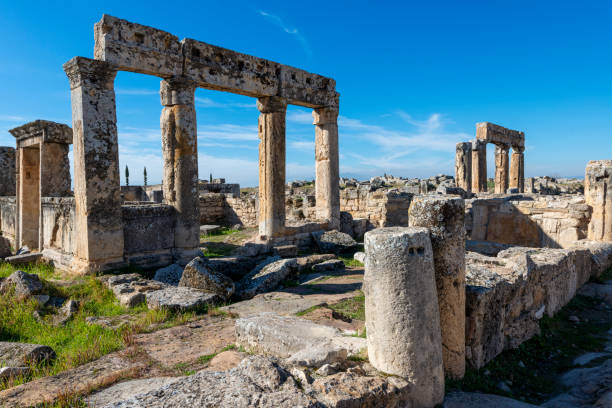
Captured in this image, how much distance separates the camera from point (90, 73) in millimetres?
7457

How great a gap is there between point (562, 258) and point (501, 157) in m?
19.8

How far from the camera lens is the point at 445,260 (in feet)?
12.2

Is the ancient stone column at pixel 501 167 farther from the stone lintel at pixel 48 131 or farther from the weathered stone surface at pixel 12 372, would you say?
the weathered stone surface at pixel 12 372

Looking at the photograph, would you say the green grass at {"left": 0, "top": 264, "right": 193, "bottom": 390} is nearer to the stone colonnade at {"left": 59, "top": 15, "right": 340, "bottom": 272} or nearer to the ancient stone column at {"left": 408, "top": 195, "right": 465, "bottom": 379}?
the stone colonnade at {"left": 59, "top": 15, "right": 340, "bottom": 272}

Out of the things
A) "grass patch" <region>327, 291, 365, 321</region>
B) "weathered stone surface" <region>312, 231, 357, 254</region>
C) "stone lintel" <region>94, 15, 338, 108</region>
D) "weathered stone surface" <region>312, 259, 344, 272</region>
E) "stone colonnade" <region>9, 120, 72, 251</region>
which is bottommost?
"grass patch" <region>327, 291, 365, 321</region>

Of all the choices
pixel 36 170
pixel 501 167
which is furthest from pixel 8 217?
pixel 501 167

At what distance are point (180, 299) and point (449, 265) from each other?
13.0 ft

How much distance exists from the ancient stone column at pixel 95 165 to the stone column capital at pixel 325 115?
5990 millimetres

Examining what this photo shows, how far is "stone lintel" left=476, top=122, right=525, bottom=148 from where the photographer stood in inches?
868

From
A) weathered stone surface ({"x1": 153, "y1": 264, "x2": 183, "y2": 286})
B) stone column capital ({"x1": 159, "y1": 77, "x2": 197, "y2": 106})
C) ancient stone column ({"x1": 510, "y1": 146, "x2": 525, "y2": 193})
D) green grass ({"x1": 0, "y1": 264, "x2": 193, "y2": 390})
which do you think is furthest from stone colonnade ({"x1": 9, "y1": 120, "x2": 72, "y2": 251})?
ancient stone column ({"x1": 510, "y1": 146, "x2": 525, "y2": 193})

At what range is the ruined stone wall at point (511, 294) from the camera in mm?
4133

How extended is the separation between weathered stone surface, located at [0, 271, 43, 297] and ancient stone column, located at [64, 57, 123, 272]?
4.03ft

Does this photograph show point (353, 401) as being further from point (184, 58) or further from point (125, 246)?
point (184, 58)

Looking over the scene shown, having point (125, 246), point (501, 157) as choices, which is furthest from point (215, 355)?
point (501, 157)
